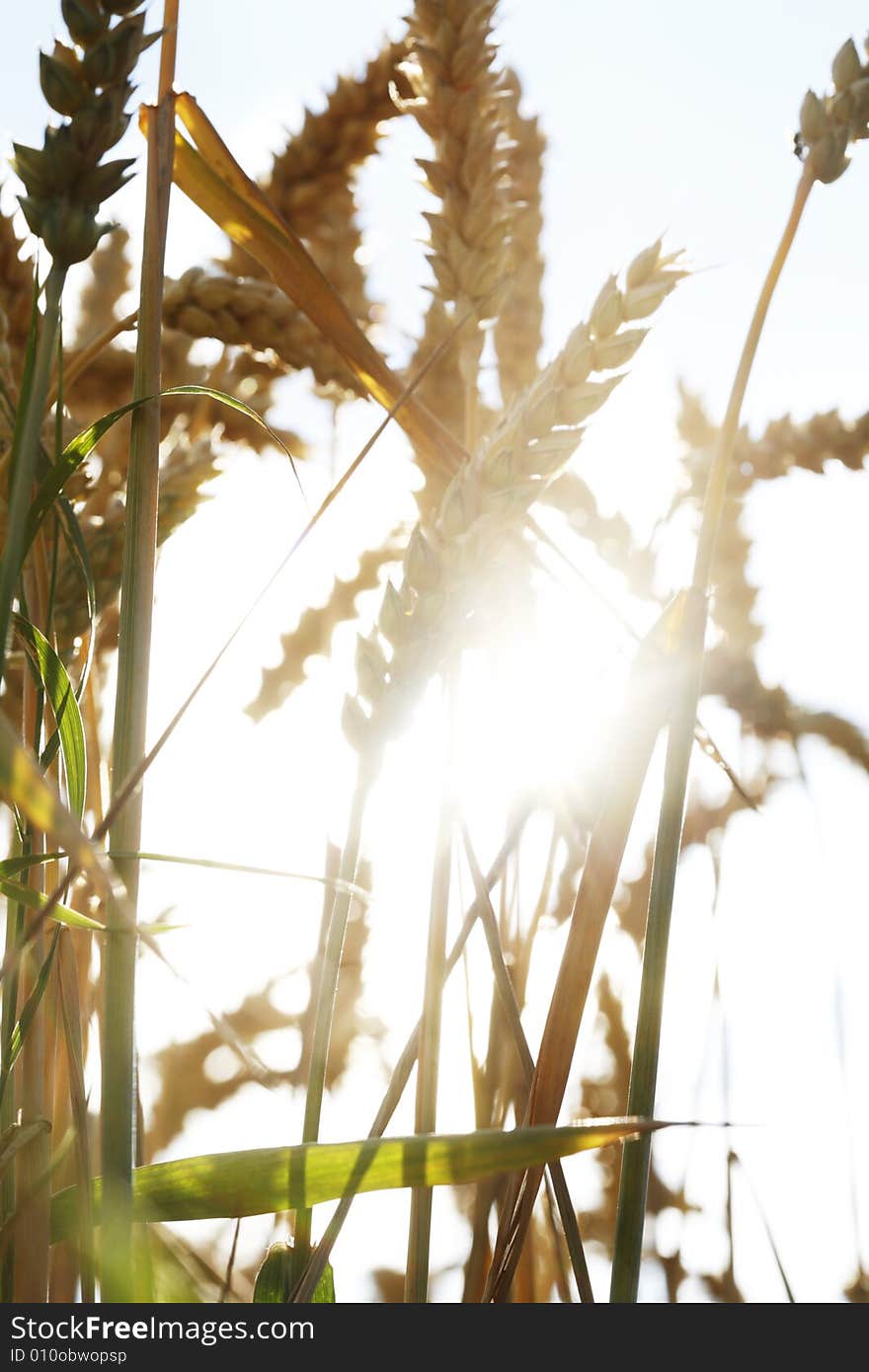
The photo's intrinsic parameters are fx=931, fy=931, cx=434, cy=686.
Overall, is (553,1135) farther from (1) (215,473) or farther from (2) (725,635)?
(2) (725,635)

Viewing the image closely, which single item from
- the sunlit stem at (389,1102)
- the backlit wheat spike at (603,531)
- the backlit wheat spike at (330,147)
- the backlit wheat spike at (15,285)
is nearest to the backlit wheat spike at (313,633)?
the backlit wheat spike at (603,531)

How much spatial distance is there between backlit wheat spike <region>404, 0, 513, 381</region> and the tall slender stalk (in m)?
0.19

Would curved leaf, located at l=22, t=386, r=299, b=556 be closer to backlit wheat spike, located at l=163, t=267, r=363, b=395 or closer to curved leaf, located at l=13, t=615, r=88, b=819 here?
curved leaf, located at l=13, t=615, r=88, b=819

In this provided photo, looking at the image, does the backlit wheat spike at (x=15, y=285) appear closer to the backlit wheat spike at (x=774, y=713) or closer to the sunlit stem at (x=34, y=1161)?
the sunlit stem at (x=34, y=1161)

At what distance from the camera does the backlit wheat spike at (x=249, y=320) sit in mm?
495

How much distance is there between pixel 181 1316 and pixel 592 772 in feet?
0.94

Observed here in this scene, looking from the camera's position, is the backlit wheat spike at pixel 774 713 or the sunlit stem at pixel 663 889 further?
the backlit wheat spike at pixel 774 713

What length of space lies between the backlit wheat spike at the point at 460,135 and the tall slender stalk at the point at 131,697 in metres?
0.19

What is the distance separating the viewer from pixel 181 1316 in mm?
282

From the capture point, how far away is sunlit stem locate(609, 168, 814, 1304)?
27 centimetres

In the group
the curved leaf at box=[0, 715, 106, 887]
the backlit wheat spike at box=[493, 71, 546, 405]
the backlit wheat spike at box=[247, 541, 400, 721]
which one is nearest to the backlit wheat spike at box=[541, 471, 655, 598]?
the backlit wheat spike at box=[493, 71, 546, 405]

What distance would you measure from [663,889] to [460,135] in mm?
404

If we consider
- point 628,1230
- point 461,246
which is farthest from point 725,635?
point 628,1230

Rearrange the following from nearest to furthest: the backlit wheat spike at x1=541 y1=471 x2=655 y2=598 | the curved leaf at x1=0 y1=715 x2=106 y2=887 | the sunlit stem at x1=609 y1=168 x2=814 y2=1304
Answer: the curved leaf at x1=0 y1=715 x2=106 y2=887
the sunlit stem at x1=609 y1=168 x2=814 y2=1304
the backlit wheat spike at x1=541 y1=471 x2=655 y2=598
